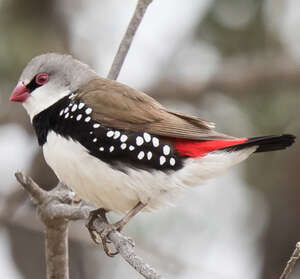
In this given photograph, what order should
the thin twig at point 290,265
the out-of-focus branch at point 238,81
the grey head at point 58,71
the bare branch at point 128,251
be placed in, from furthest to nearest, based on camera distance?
the out-of-focus branch at point 238,81 < the grey head at point 58,71 < the bare branch at point 128,251 < the thin twig at point 290,265

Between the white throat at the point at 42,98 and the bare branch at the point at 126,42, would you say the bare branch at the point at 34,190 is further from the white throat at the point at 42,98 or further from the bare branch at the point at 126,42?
the bare branch at the point at 126,42

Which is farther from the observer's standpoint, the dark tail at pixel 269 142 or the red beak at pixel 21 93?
the red beak at pixel 21 93

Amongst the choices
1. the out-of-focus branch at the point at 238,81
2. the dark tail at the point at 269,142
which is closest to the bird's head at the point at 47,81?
the dark tail at the point at 269,142

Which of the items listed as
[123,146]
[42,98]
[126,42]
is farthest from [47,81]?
[123,146]

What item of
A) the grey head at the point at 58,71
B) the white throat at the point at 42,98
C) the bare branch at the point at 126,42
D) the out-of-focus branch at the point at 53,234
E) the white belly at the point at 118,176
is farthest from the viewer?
the bare branch at the point at 126,42

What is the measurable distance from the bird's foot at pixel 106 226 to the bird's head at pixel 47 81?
0.69 metres

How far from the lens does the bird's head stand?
4902mm

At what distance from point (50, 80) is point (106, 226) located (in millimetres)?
972

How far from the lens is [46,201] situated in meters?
4.71

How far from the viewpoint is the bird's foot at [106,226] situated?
4.56m

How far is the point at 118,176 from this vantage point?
14.9 ft

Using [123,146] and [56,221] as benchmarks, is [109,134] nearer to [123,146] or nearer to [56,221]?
[123,146]

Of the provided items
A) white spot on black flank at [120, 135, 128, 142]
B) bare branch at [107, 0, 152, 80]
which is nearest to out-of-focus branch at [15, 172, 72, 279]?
white spot on black flank at [120, 135, 128, 142]

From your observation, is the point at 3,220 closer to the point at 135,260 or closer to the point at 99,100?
the point at 99,100
